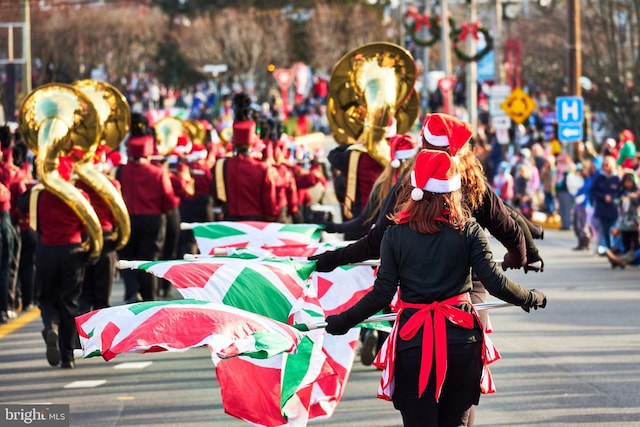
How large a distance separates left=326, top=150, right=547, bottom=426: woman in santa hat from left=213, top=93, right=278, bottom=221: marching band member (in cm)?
898

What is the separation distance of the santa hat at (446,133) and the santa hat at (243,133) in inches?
341

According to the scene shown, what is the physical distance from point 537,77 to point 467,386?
46337 millimetres

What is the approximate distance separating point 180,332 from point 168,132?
14.7 metres

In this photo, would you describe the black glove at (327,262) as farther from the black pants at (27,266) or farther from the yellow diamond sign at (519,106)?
the yellow diamond sign at (519,106)

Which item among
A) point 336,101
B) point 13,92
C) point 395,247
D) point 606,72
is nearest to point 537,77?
point 606,72

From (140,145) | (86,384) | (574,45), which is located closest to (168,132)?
(140,145)

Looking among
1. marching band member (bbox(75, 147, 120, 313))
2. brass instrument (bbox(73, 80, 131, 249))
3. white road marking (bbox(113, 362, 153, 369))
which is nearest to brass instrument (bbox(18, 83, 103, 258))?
brass instrument (bbox(73, 80, 131, 249))

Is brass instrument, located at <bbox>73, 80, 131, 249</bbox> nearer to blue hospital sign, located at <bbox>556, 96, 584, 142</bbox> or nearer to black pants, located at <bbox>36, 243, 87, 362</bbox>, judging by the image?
black pants, located at <bbox>36, 243, 87, 362</bbox>

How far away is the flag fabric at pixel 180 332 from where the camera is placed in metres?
7.34

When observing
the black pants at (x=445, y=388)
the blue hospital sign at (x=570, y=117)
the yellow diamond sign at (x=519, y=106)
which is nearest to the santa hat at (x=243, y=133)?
the black pants at (x=445, y=388)

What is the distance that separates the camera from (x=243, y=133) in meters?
15.9

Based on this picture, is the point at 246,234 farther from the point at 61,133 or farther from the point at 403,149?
the point at 61,133

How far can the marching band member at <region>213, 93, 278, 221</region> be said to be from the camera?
52.1 feet

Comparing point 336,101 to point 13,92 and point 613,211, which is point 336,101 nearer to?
point 613,211
